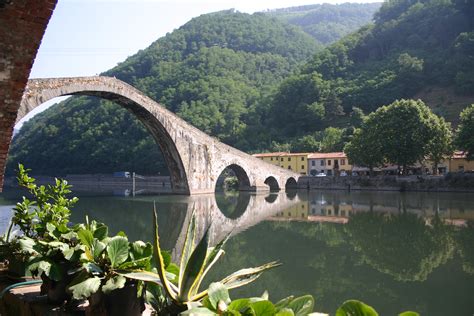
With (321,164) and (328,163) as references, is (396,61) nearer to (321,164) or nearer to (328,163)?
(328,163)

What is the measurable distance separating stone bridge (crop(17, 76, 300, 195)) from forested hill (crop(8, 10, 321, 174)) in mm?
17986

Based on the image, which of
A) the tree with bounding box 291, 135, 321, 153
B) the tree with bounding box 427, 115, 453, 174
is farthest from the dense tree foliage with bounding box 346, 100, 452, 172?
the tree with bounding box 291, 135, 321, 153

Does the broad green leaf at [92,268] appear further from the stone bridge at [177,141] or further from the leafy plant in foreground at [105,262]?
the stone bridge at [177,141]

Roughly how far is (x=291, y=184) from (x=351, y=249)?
32.6 m

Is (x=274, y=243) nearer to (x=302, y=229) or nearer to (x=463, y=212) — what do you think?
(x=302, y=229)

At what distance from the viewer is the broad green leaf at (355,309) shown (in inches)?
67.5

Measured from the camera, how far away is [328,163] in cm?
4972

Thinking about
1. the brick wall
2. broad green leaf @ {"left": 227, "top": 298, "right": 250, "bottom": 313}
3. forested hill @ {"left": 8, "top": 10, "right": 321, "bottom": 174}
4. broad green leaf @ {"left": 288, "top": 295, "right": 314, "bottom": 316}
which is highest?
forested hill @ {"left": 8, "top": 10, "right": 321, "bottom": 174}

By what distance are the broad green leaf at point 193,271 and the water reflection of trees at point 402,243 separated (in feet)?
26.4

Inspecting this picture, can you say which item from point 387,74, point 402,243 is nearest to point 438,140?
point 402,243

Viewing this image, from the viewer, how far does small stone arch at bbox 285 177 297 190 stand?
4488cm

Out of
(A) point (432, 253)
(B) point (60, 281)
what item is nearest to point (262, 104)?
(A) point (432, 253)

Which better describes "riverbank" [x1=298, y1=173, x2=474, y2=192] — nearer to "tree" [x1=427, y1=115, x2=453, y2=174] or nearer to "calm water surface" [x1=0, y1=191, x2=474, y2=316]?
"tree" [x1=427, y1=115, x2=453, y2=174]

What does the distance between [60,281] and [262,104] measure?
219ft
